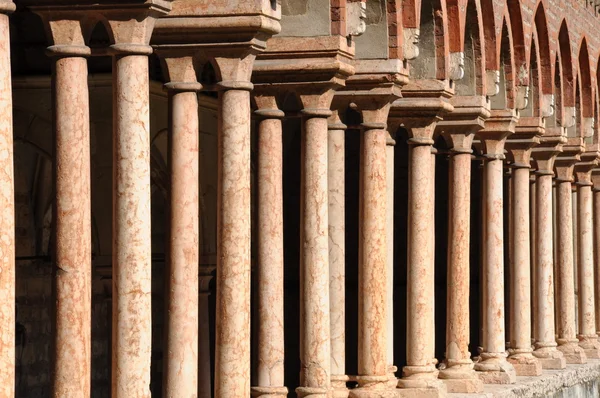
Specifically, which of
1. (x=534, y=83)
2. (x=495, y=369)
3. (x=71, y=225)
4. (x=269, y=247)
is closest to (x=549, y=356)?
(x=495, y=369)

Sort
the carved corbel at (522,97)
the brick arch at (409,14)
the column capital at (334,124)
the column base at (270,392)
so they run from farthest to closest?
1. the carved corbel at (522,97)
2. the brick arch at (409,14)
3. the column capital at (334,124)
4. the column base at (270,392)

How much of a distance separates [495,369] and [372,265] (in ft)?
14.8

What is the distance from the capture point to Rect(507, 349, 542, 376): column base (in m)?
20.8

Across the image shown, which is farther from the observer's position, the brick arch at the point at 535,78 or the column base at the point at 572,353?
the column base at the point at 572,353

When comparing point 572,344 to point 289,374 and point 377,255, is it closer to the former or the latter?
point 289,374

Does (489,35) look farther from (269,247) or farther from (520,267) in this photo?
(269,247)

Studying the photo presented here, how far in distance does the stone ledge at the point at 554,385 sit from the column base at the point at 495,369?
13 centimetres

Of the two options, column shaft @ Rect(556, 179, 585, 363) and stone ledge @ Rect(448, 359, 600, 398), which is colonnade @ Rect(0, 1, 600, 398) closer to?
stone ledge @ Rect(448, 359, 600, 398)

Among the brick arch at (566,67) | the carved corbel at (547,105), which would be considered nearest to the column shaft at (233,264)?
the carved corbel at (547,105)

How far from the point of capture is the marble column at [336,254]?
14.8m

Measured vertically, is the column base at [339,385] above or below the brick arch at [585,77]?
below

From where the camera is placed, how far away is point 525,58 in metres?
20.9

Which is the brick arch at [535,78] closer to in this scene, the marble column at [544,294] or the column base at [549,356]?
the marble column at [544,294]

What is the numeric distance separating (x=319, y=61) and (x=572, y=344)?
464 inches
